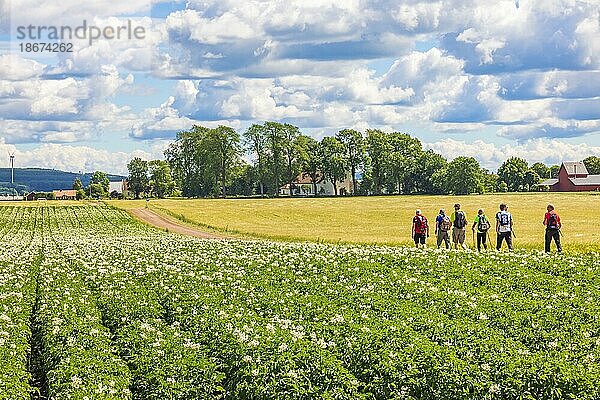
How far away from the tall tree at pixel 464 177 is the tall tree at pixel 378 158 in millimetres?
13019

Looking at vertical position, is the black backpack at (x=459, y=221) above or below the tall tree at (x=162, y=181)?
below

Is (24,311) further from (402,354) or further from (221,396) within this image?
(402,354)

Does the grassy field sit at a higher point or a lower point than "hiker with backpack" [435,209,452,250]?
lower

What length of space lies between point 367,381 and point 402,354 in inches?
31.2

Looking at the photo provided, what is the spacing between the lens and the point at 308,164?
549ft

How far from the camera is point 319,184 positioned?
18525cm

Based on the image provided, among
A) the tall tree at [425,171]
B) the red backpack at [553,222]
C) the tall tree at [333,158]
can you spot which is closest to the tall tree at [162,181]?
the tall tree at [333,158]

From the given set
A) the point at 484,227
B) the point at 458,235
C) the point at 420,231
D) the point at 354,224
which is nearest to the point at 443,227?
the point at 458,235

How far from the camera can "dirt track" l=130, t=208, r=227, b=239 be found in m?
63.2

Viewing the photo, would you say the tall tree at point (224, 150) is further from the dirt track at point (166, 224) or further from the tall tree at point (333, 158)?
the dirt track at point (166, 224)

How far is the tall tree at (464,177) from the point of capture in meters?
162

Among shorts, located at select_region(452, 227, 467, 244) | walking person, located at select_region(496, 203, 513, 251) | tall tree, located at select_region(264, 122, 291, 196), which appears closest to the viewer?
walking person, located at select_region(496, 203, 513, 251)

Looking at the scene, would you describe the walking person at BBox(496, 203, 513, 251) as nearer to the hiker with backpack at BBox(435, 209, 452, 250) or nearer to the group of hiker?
the group of hiker

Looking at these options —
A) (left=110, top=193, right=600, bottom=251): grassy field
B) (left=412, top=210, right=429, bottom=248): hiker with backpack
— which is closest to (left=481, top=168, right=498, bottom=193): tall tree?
(left=110, top=193, right=600, bottom=251): grassy field
